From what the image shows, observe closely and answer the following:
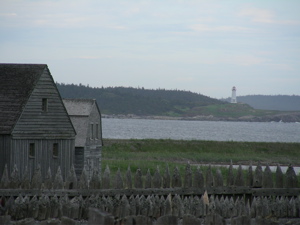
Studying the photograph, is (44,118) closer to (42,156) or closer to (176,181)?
(42,156)

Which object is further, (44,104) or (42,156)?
(44,104)

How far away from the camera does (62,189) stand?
12.9m

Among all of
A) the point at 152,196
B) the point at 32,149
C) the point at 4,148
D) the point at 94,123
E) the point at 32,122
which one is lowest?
the point at 152,196

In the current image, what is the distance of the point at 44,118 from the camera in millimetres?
27328

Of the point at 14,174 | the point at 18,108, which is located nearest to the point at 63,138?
the point at 18,108

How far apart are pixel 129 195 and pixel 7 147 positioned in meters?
14.2

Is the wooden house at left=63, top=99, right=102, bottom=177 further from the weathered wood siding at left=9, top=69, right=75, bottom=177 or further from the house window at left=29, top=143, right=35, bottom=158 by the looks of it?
the house window at left=29, top=143, right=35, bottom=158

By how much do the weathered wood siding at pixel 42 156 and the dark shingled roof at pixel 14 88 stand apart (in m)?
1.02

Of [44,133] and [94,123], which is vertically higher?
[94,123]

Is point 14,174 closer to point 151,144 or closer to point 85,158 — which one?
point 85,158

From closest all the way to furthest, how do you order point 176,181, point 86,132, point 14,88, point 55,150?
point 176,181 → point 14,88 → point 55,150 → point 86,132

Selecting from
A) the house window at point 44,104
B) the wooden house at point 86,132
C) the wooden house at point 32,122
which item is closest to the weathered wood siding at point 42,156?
the wooden house at point 32,122

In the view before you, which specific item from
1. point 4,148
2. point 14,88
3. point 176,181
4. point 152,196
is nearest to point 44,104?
point 14,88

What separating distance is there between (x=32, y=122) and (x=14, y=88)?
174cm
